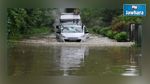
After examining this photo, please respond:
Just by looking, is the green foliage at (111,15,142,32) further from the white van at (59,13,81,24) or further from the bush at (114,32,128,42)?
the white van at (59,13,81,24)

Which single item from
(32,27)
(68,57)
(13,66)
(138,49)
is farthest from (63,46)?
(138,49)

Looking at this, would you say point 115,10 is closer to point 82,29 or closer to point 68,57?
point 82,29

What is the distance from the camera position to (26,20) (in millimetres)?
4371

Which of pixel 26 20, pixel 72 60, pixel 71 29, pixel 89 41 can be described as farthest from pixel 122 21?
pixel 26 20

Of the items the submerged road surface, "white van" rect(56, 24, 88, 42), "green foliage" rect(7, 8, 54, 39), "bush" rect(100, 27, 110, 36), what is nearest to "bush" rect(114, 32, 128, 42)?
the submerged road surface

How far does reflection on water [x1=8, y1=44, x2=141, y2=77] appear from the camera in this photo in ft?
14.3

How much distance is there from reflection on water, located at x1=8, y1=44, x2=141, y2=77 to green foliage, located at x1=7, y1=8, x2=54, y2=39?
0.23 metres

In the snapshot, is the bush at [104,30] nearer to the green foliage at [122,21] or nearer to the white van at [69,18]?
the green foliage at [122,21]

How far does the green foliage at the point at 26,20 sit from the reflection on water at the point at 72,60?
230 mm

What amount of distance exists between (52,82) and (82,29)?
3.30 feet

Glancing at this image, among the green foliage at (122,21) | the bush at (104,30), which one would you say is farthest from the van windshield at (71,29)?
the green foliage at (122,21)

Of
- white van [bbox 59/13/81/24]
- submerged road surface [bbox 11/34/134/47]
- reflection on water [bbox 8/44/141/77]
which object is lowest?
reflection on water [bbox 8/44/141/77]

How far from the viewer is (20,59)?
14.4 feet

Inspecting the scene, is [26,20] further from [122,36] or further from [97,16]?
[122,36]
